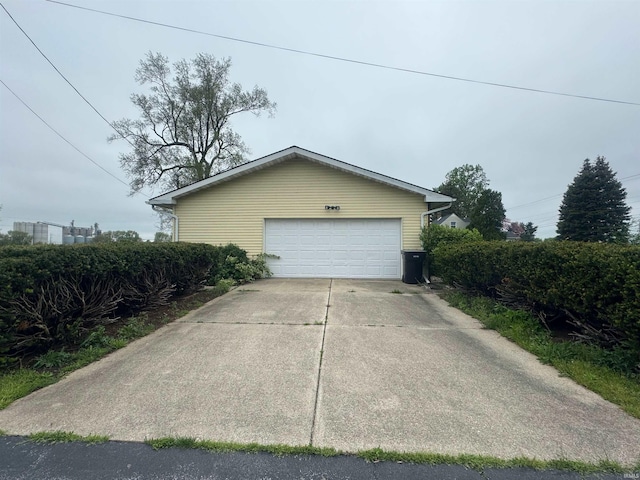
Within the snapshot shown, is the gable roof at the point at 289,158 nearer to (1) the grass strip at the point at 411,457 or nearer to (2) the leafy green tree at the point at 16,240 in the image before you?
(2) the leafy green tree at the point at 16,240

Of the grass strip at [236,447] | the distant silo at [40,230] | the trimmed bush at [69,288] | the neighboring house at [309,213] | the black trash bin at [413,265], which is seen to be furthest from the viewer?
the distant silo at [40,230]

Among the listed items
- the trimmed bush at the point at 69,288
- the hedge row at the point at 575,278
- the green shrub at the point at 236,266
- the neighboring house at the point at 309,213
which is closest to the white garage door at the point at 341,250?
the neighboring house at the point at 309,213

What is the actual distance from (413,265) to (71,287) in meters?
8.65

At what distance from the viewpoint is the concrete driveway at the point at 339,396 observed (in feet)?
7.39

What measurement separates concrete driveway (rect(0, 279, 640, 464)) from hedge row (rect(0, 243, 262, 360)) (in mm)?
804

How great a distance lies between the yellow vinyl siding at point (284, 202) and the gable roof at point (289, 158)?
0.23 m

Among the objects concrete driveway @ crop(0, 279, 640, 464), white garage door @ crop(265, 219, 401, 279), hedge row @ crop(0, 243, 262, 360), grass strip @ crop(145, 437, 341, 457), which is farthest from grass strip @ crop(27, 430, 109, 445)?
white garage door @ crop(265, 219, 401, 279)

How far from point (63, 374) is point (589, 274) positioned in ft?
20.3

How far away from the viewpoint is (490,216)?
33.1 meters

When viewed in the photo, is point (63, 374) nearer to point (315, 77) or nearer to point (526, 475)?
point (526, 475)

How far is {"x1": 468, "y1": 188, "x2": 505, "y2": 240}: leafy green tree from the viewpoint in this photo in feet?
102

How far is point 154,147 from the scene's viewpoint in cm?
2066

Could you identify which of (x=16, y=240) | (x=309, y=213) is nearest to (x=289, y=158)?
(x=309, y=213)

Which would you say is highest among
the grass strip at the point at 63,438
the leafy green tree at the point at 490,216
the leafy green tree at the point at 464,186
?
the leafy green tree at the point at 464,186
